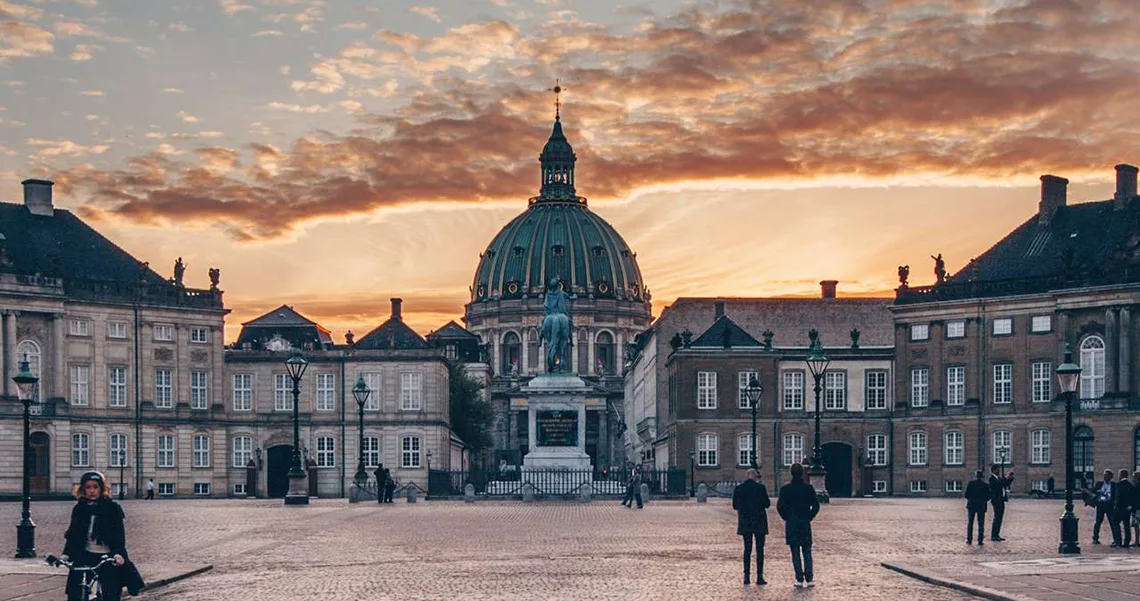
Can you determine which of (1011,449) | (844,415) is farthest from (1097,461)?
(844,415)

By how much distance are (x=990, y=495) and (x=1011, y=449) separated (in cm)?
5811

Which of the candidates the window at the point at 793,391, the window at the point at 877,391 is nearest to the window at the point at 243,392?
the window at the point at 793,391

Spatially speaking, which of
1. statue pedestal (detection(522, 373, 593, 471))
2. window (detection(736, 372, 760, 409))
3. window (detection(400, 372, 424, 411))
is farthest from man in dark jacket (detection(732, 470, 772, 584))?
window (detection(400, 372, 424, 411))

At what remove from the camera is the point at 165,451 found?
316 ft

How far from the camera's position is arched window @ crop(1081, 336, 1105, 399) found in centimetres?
8706

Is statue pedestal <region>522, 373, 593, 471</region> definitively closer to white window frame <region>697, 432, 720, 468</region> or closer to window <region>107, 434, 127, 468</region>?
white window frame <region>697, 432, 720, 468</region>

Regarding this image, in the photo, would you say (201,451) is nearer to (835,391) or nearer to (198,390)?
(198,390)

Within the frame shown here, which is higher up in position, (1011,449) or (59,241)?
(59,241)

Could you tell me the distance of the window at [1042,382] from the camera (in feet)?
296

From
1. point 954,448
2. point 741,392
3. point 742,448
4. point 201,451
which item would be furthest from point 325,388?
point 954,448

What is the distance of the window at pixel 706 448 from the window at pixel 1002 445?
15.1 m

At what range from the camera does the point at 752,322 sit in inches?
4464

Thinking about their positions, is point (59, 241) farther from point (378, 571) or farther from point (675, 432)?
point (378, 571)

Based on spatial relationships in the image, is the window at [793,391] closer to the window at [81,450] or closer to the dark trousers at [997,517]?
the window at [81,450]
